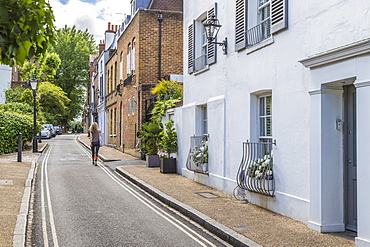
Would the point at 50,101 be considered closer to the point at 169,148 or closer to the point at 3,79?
the point at 3,79

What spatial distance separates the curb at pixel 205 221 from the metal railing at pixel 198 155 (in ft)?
5.36

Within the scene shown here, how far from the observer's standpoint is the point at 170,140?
16.0 metres

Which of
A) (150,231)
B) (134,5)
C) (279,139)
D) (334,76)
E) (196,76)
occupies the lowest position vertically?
(150,231)

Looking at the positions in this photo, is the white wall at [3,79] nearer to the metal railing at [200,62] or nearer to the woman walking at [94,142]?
the woman walking at [94,142]

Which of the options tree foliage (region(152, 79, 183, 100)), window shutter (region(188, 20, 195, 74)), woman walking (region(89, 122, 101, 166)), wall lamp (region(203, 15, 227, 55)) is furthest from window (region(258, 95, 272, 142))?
woman walking (region(89, 122, 101, 166))

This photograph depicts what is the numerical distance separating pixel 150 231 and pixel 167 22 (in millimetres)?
16581

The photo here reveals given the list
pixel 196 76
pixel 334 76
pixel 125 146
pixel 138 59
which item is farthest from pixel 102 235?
pixel 125 146

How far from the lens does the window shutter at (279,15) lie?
832cm

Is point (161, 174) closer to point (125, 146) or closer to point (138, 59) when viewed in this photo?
point (138, 59)

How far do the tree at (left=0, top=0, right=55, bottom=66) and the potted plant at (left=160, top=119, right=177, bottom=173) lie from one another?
11.8 metres

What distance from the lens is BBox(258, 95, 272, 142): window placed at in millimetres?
9484

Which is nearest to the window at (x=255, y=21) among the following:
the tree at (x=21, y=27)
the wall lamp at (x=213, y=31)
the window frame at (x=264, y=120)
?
the wall lamp at (x=213, y=31)

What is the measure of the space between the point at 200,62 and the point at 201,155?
9.55ft

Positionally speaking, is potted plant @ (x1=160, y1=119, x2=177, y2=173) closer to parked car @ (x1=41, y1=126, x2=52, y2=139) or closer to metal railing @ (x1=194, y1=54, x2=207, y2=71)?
metal railing @ (x1=194, y1=54, x2=207, y2=71)
